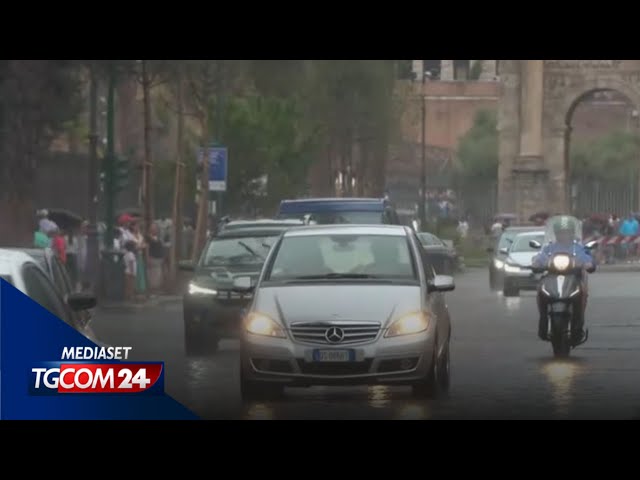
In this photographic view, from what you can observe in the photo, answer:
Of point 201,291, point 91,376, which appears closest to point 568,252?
point 201,291

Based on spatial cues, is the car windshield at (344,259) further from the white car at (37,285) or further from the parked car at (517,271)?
the parked car at (517,271)

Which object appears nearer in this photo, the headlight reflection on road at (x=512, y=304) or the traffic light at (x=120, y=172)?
the headlight reflection on road at (x=512, y=304)

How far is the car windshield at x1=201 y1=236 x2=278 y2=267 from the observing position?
24953mm

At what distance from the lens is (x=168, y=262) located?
46.1m

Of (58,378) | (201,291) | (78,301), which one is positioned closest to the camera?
(78,301)

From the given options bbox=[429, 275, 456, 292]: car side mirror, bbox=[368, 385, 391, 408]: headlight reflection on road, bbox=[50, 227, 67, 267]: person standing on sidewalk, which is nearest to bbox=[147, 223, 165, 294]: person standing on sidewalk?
bbox=[50, 227, 67, 267]: person standing on sidewalk

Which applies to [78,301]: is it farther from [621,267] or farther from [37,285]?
[621,267]

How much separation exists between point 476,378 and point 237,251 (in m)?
5.47

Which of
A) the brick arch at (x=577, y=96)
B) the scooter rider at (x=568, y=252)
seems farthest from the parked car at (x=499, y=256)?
the brick arch at (x=577, y=96)

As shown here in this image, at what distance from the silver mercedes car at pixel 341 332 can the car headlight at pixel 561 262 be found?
5.53 m

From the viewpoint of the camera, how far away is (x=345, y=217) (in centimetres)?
3222

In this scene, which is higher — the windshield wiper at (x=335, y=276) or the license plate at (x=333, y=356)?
the windshield wiper at (x=335, y=276)

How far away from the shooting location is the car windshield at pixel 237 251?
25.0 m
